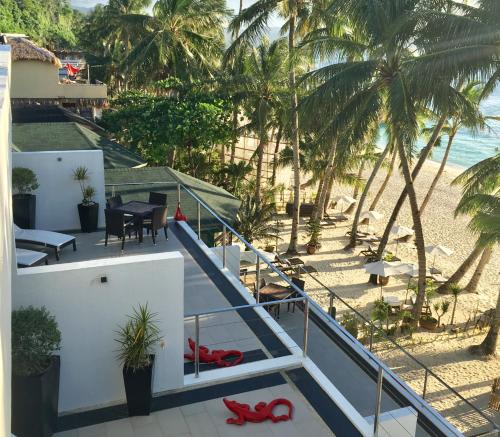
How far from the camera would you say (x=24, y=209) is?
10852 millimetres

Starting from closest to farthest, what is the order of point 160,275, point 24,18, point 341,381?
point 160,275 → point 341,381 → point 24,18

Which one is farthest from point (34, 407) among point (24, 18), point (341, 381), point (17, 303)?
point (24, 18)

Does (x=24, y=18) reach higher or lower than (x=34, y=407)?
higher

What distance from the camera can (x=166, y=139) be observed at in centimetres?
2525

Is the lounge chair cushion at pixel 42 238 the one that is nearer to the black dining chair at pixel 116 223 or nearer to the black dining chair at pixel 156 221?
the black dining chair at pixel 116 223

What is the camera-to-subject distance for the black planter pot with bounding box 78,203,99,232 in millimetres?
11750

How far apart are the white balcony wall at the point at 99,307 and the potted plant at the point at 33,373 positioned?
44cm

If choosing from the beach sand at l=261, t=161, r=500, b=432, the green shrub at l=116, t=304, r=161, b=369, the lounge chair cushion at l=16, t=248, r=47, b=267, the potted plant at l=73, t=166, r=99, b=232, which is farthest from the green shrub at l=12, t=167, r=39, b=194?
the beach sand at l=261, t=161, r=500, b=432

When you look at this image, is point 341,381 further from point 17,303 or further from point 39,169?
point 39,169

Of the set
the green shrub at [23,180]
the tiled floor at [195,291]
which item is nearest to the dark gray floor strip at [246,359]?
the tiled floor at [195,291]

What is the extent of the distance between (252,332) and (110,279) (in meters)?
2.82

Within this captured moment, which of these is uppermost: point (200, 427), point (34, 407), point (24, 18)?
point (24, 18)

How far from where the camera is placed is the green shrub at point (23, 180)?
10445 millimetres

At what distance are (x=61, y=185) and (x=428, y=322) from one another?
12.8m
